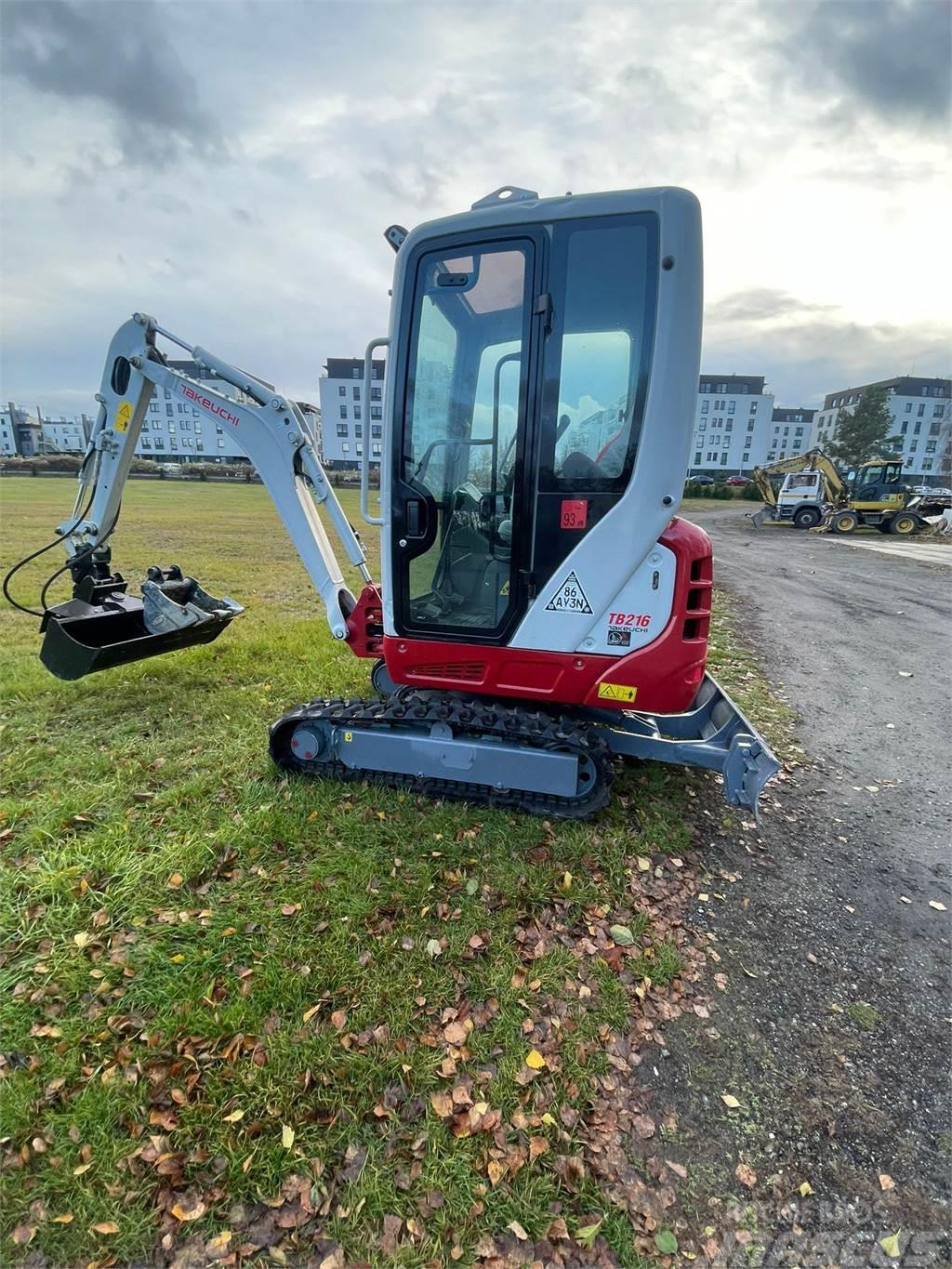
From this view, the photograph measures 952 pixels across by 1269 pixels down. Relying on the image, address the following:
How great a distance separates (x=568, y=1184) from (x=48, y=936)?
2.54 metres

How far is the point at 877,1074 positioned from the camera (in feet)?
7.83

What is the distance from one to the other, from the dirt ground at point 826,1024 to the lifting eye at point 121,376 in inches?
217

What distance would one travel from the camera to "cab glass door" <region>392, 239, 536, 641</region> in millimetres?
3275

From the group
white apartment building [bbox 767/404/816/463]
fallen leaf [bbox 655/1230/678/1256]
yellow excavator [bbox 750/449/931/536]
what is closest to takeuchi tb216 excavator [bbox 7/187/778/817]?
fallen leaf [bbox 655/1230/678/1256]

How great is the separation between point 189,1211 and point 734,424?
3407 inches

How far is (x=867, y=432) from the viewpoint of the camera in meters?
55.3

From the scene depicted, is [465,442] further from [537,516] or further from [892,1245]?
[892,1245]

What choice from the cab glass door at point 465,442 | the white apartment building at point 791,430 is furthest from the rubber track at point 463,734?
the white apartment building at point 791,430

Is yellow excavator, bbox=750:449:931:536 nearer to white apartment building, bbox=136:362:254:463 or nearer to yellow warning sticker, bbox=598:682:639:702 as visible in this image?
yellow warning sticker, bbox=598:682:639:702

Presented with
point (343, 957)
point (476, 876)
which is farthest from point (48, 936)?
point (476, 876)

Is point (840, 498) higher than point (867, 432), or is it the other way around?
point (867, 432)

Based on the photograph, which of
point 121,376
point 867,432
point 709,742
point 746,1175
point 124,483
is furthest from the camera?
point 867,432

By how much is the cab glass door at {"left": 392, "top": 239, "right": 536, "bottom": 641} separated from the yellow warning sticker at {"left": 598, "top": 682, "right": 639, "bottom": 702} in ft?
2.29

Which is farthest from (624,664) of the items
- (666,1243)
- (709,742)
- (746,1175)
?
(666,1243)
